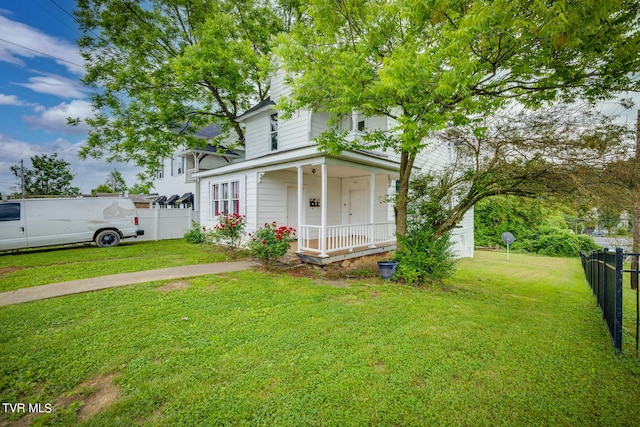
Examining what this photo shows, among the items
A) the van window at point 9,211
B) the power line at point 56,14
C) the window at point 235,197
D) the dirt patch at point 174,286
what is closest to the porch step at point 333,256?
the dirt patch at point 174,286

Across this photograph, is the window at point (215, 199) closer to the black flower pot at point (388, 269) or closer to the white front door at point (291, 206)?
the white front door at point (291, 206)

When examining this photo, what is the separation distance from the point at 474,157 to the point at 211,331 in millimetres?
6991

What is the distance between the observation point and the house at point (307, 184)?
326 inches

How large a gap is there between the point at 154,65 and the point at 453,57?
650 inches

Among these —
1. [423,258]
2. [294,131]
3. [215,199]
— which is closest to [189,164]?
[215,199]

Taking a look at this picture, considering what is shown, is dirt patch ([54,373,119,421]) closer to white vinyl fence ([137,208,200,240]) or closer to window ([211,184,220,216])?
window ([211,184,220,216])

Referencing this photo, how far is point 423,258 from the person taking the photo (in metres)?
6.75

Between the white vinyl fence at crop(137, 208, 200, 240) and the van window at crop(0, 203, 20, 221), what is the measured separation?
→ 163 inches

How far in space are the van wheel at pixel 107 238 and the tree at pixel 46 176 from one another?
74.3 ft

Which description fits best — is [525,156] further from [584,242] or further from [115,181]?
[115,181]

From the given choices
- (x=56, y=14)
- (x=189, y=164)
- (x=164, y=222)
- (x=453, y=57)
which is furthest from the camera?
(x=189, y=164)

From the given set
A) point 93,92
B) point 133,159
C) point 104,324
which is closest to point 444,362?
point 104,324

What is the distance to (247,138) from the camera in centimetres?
1283

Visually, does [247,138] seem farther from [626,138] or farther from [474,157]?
[626,138]
